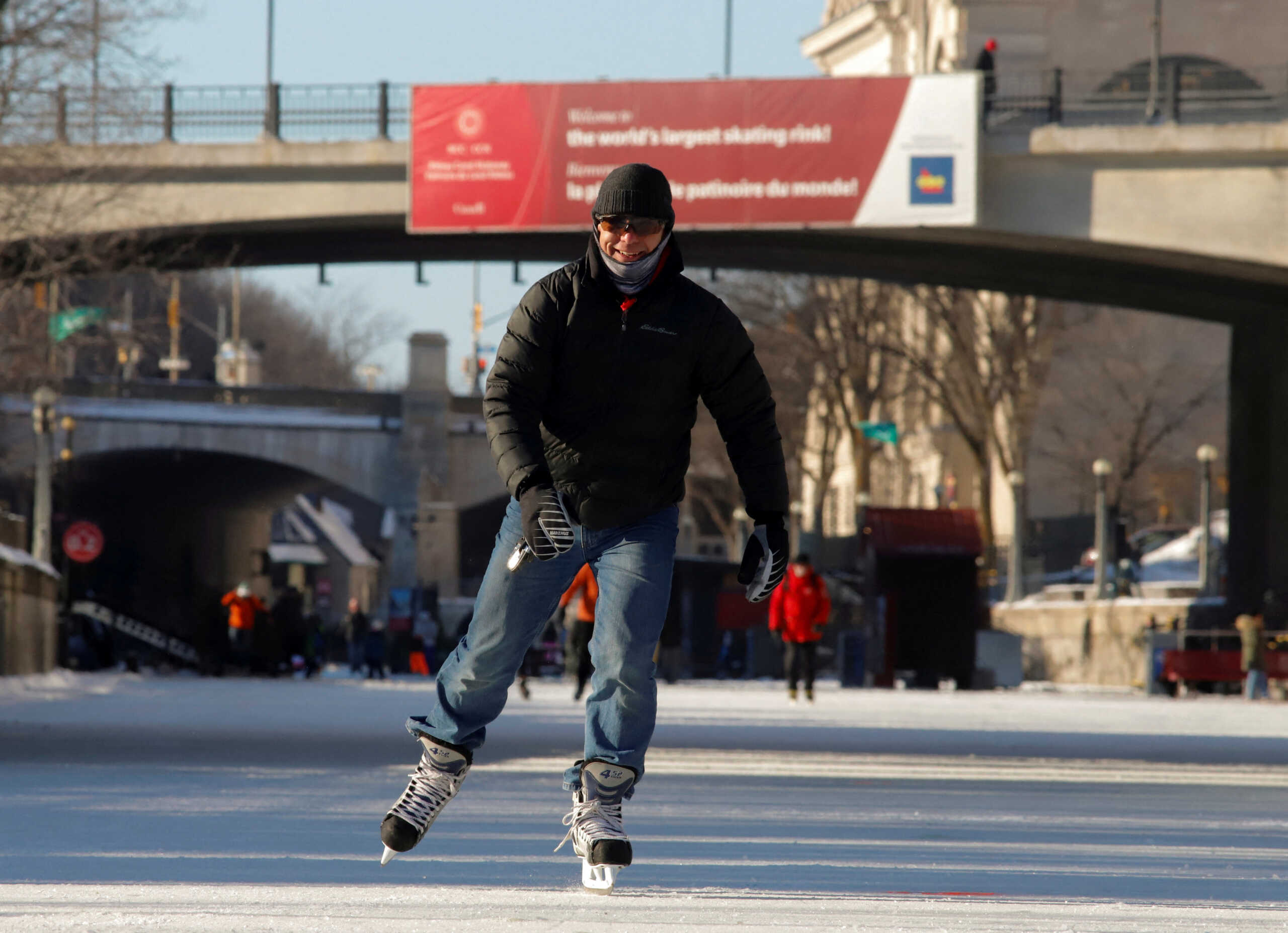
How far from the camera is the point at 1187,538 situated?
161 feet

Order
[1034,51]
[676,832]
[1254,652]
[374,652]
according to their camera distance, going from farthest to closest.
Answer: [1034,51] → [374,652] → [1254,652] → [676,832]

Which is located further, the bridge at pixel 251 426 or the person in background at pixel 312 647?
the bridge at pixel 251 426

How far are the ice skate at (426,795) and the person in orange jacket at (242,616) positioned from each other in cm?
2597

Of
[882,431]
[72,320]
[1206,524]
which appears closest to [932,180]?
[72,320]

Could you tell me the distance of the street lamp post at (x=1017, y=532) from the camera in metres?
42.7

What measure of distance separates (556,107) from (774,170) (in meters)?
2.84

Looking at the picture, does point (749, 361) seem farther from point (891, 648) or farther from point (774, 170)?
point (891, 648)

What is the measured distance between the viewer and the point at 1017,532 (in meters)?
42.7

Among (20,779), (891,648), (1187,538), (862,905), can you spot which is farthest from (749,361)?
(1187,538)

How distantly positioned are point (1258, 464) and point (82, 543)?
18842 mm

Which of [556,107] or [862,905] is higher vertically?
[556,107]

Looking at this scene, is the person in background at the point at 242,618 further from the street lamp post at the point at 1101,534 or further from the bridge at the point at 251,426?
the bridge at the point at 251,426

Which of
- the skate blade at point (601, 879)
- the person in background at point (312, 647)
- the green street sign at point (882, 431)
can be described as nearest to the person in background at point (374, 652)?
the person in background at point (312, 647)

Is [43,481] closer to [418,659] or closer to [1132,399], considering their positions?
[418,659]
